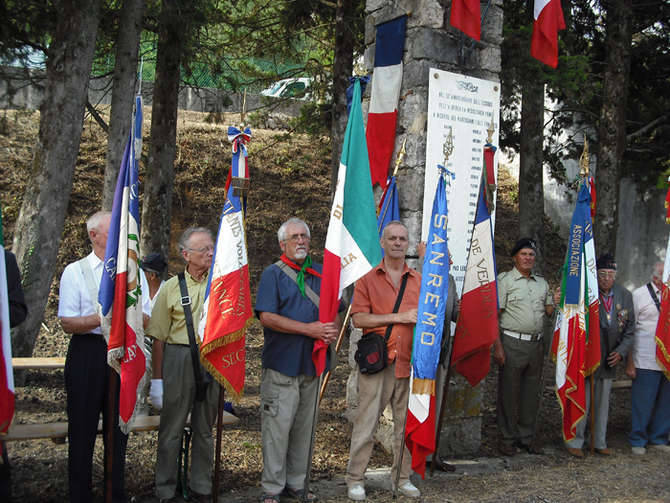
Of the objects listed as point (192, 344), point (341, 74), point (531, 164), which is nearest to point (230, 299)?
point (192, 344)

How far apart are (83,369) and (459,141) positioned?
12.7ft

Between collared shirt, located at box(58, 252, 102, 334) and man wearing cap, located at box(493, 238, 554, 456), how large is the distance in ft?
12.6

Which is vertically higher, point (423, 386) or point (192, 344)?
point (192, 344)

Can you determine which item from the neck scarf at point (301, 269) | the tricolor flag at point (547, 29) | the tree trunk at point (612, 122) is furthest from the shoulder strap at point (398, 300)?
the tree trunk at point (612, 122)

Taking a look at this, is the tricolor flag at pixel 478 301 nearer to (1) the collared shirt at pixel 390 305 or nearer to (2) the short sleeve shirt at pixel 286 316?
(1) the collared shirt at pixel 390 305

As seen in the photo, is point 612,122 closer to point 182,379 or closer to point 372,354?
point 372,354

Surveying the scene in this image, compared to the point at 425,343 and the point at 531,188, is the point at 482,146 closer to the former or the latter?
the point at 425,343

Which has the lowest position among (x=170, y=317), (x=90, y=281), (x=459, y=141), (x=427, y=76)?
(x=170, y=317)

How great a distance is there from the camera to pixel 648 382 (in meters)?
7.32

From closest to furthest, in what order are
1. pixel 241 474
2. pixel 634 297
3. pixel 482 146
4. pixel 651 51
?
pixel 241 474 < pixel 482 146 < pixel 634 297 < pixel 651 51

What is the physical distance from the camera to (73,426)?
4.46 m

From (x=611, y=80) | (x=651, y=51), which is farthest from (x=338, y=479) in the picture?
(x=651, y=51)

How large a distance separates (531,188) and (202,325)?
298 inches

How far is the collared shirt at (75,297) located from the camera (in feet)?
14.4
